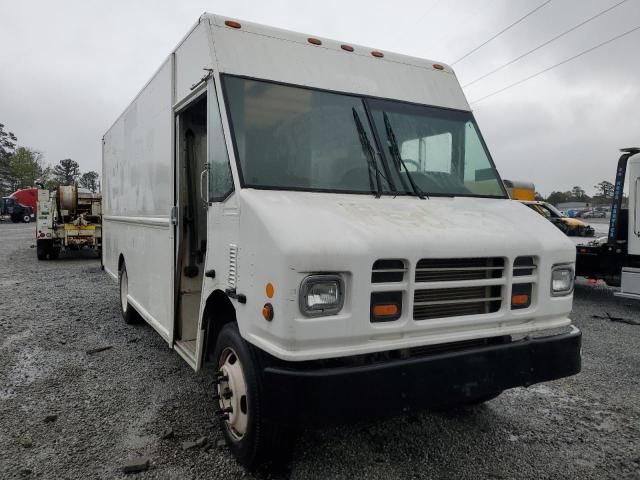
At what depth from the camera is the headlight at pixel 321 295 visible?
99.9 inches

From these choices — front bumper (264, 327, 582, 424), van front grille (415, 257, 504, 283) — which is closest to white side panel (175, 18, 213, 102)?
van front grille (415, 257, 504, 283)

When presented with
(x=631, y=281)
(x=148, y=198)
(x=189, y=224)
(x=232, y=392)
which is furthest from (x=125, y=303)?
(x=631, y=281)

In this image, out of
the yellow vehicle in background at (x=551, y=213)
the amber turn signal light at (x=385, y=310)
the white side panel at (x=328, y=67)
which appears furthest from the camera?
the yellow vehicle in background at (x=551, y=213)

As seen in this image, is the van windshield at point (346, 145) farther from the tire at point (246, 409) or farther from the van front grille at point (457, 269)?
the tire at point (246, 409)

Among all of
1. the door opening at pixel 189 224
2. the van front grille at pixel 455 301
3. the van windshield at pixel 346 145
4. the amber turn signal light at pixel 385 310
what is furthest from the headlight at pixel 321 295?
the door opening at pixel 189 224

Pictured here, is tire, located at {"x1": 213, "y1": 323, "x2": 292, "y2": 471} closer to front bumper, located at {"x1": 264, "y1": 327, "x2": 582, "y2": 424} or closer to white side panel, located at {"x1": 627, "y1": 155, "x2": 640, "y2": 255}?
front bumper, located at {"x1": 264, "y1": 327, "x2": 582, "y2": 424}

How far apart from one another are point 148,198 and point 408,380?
Result: 375cm

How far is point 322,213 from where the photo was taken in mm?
2908

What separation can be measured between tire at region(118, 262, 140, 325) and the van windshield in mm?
4190

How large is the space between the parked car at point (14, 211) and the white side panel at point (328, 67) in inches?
1846

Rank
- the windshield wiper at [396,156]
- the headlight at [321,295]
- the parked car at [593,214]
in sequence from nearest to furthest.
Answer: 1. the headlight at [321,295]
2. the windshield wiper at [396,156]
3. the parked car at [593,214]

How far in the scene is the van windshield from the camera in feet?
10.8

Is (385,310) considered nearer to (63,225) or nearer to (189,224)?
(189,224)

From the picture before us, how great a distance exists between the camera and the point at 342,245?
261 centimetres
